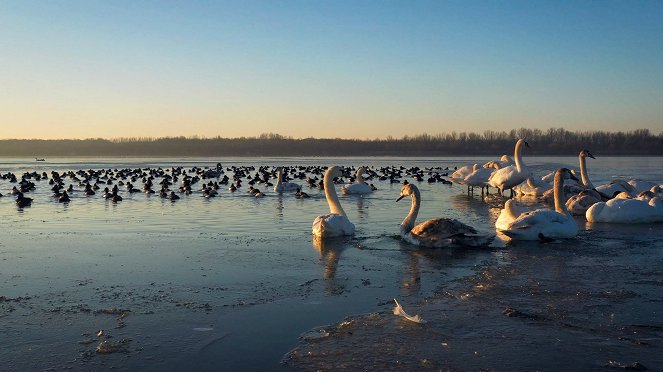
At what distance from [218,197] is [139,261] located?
13496 mm

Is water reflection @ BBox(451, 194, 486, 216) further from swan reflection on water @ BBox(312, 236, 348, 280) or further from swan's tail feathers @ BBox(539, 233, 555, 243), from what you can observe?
swan reflection on water @ BBox(312, 236, 348, 280)

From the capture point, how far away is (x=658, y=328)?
572 cm

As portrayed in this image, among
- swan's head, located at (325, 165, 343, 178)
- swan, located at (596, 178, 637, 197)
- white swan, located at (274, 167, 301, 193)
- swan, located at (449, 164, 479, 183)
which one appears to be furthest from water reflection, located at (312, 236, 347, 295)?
white swan, located at (274, 167, 301, 193)

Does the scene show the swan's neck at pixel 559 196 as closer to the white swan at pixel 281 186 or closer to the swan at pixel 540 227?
the swan at pixel 540 227

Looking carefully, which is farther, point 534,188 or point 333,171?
point 534,188

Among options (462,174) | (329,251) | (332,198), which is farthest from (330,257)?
(462,174)

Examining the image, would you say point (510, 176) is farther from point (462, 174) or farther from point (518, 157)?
point (462, 174)

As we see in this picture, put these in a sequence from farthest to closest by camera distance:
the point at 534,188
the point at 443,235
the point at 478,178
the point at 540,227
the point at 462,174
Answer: the point at 462,174 → the point at 478,178 → the point at 534,188 → the point at 540,227 → the point at 443,235

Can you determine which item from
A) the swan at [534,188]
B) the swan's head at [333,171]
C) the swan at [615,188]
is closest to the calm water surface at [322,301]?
the swan's head at [333,171]

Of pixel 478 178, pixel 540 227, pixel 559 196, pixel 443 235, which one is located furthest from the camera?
pixel 478 178

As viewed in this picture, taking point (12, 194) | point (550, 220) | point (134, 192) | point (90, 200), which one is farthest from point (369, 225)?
point (12, 194)

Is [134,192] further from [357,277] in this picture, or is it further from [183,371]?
[183,371]

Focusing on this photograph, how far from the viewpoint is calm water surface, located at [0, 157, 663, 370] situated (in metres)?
5.12

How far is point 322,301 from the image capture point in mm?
6914
